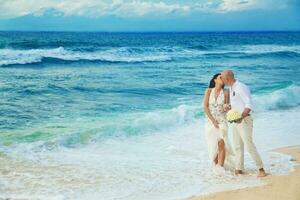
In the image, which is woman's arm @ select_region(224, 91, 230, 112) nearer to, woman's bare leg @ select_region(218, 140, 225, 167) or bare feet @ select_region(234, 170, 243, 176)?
woman's bare leg @ select_region(218, 140, 225, 167)

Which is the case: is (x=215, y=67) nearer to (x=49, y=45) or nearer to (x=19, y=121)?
(x=49, y=45)

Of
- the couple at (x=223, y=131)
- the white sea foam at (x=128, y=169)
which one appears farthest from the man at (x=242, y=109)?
the white sea foam at (x=128, y=169)

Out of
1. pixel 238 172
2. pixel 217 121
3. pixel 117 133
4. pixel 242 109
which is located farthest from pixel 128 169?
pixel 117 133

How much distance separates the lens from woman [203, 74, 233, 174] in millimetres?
7414

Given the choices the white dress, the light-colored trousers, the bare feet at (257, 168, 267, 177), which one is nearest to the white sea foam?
the bare feet at (257, 168, 267, 177)

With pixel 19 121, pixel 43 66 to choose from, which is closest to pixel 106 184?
pixel 19 121

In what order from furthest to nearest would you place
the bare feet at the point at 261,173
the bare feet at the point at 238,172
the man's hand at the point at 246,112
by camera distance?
the bare feet at the point at 238,172 → the bare feet at the point at 261,173 → the man's hand at the point at 246,112

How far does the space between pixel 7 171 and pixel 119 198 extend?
2030mm

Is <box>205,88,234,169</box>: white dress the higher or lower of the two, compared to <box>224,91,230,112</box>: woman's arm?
lower

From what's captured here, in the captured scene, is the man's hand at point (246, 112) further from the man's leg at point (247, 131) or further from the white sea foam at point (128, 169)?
the white sea foam at point (128, 169)

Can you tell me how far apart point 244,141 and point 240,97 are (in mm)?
617

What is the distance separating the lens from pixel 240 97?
7.06 meters

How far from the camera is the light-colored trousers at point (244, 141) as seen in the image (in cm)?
709

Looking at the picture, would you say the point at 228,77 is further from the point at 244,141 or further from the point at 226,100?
the point at 244,141
